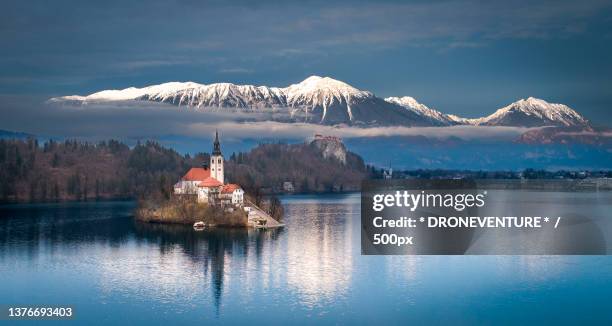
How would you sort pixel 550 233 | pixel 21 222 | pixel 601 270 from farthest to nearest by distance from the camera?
pixel 21 222
pixel 550 233
pixel 601 270

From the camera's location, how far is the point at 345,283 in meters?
34.2

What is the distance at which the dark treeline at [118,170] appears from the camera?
418ft

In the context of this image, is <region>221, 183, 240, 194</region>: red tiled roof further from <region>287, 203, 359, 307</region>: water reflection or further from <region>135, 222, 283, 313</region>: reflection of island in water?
<region>287, 203, 359, 307</region>: water reflection

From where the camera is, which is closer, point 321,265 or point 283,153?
point 321,265

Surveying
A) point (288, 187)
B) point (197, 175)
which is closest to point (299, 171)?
point (288, 187)

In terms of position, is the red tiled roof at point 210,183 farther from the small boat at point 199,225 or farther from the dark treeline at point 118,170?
the dark treeline at point 118,170

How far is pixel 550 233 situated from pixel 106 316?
113 ft

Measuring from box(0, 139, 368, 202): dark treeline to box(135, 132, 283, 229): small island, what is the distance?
161ft

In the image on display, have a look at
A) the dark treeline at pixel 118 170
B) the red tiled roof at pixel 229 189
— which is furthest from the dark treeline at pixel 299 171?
the red tiled roof at pixel 229 189

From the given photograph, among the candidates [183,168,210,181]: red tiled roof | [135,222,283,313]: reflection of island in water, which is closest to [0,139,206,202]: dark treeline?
[183,168,210,181]: red tiled roof

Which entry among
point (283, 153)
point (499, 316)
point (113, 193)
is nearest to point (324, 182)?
point (283, 153)

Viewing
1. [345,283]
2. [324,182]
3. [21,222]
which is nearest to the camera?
[345,283]

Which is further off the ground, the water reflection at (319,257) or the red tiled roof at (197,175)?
the red tiled roof at (197,175)

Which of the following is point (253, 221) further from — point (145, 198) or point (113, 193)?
point (113, 193)
